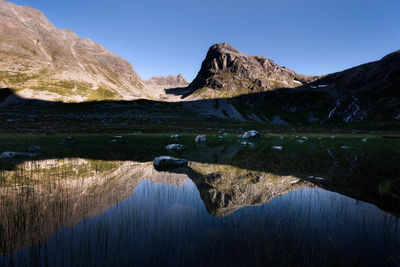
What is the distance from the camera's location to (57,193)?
8.48 meters

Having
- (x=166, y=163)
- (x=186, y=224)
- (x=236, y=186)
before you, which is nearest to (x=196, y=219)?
(x=186, y=224)

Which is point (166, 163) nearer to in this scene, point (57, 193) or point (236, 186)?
point (236, 186)

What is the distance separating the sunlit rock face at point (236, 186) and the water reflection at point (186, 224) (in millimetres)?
56

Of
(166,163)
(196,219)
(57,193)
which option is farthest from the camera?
(166,163)

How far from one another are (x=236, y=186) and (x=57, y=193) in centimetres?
864

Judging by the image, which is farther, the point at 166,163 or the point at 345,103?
the point at 345,103

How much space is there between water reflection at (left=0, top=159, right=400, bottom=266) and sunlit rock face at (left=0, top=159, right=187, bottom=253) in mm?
44

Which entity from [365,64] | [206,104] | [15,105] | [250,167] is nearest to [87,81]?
[15,105]

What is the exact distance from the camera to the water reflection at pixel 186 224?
4.65 m

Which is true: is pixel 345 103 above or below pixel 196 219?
above

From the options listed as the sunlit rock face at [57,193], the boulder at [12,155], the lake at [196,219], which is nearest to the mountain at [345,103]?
Answer: the boulder at [12,155]

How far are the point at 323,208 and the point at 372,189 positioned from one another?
14.4 ft

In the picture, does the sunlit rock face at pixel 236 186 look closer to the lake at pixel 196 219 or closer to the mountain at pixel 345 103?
the lake at pixel 196 219

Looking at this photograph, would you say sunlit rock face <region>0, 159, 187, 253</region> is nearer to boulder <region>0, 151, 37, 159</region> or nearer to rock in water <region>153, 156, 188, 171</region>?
rock in water <region>153, 156, 188, 171</region>
